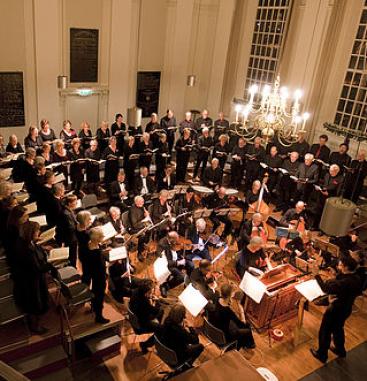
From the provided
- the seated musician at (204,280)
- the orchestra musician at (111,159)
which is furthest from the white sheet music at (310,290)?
the orchestra musician at (111,159)

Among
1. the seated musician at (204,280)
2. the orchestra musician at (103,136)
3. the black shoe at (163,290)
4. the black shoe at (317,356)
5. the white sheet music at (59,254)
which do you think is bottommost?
the black shoe at (317,356)

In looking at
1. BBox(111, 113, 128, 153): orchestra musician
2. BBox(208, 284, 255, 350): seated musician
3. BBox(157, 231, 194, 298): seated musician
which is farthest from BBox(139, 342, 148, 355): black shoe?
BBox(111, 113, 128, 153): orchestra musician

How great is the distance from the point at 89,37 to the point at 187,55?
3.30 meters

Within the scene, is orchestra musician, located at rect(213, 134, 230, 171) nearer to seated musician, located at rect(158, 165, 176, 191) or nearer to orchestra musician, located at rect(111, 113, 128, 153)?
seated musician, located at rect(158, 165, 176, 191)

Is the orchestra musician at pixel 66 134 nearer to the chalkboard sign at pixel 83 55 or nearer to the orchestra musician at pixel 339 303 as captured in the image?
the chalkboard sign at pixel 83 55

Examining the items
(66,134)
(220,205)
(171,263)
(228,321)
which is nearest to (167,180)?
(220,205)

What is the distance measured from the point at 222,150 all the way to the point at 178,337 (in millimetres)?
6518

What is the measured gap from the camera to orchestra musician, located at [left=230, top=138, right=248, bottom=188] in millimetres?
10625

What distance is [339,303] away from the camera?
5.78 metres

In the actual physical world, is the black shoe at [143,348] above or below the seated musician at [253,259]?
below

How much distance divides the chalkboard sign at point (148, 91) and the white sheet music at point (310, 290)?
8.43 meters

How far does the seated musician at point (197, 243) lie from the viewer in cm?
746

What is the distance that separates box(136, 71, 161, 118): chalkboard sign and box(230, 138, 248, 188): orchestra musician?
369cm

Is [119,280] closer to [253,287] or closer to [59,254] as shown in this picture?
[59,254]
